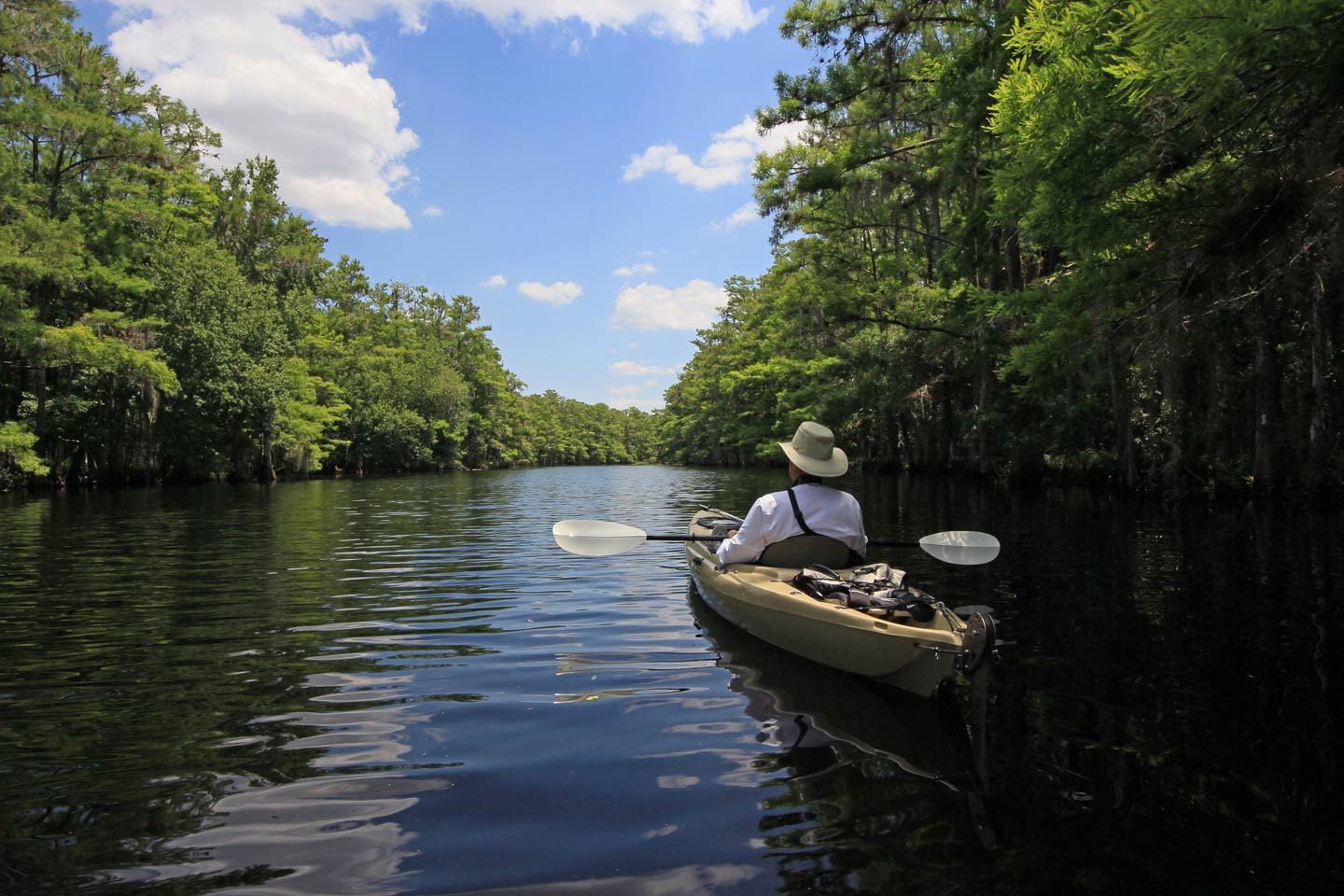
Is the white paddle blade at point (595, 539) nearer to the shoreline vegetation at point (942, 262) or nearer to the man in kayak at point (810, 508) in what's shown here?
the man in kayak at point (810, 508)

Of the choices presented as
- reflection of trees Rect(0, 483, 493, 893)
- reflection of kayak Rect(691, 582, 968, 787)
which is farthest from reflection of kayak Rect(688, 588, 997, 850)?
reflection of trees Rect(0, 483, 493, 893)

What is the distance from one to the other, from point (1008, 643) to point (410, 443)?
49.1 meters

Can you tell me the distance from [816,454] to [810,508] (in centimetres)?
Result: 39

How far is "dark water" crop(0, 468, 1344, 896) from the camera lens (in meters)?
2.60

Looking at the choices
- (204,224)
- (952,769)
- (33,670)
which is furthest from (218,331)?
(952,769)

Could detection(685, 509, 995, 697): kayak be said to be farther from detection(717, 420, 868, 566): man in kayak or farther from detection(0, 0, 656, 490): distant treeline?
detection(0, 0, 656, 490): distant treeline

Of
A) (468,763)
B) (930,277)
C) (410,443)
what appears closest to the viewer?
(468,763)

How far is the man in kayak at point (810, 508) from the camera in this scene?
526 centimetres

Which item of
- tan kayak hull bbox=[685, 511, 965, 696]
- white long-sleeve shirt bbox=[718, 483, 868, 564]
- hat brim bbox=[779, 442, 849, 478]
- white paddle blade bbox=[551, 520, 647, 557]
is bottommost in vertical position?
tan kayak hull bbox=[685, 511, 965, 696]

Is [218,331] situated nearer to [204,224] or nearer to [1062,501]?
[204,224]

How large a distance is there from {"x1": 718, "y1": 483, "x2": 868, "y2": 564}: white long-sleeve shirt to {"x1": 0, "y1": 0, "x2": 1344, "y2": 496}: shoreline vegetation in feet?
11.3

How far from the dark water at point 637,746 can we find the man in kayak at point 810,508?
0.87 meters

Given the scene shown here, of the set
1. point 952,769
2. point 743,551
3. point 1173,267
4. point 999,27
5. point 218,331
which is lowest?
point 952,769

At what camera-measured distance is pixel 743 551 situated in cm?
555
